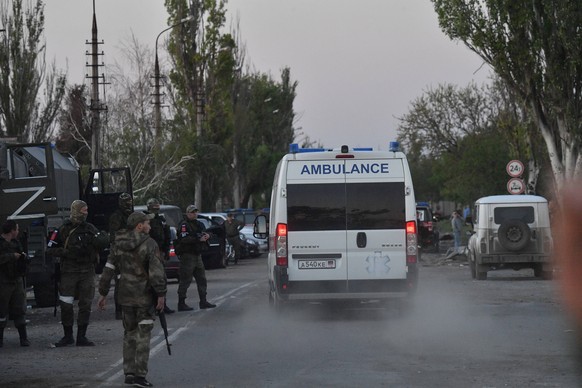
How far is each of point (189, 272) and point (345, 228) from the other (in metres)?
4.02

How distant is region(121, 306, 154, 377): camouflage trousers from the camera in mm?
12203

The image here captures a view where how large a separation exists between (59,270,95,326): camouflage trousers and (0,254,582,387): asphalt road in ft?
1.59

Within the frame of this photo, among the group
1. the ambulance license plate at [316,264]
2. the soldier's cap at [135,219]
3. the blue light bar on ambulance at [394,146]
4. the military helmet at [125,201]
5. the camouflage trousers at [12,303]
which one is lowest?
the camouflage trousers at [12,303]

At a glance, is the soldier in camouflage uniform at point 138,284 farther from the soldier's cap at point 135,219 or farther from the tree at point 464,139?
the tree at point 464,139

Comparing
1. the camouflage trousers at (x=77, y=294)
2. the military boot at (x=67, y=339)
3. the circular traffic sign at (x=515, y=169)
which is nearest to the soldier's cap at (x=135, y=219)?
the camouflage trousers at (x=77, y=294)

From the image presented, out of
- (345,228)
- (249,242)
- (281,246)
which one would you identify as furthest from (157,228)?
(249,242)

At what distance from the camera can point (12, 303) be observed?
17047 mm

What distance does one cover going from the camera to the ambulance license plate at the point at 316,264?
737 inches

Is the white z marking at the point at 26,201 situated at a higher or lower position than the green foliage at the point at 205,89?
lower

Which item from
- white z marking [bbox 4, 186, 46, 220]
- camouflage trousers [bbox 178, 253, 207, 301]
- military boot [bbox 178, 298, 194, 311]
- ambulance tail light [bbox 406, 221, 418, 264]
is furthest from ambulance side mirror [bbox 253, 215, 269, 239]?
ambulance tail light [bbox 406, 221, 418, 264]

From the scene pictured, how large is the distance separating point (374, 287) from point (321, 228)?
1.13 meters

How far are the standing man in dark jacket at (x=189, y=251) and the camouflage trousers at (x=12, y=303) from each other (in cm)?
491

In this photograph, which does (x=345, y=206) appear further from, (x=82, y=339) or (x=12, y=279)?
(x=12, y=279)

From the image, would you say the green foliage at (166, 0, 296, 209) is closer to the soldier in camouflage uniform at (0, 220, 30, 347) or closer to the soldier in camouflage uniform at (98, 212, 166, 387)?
the soldier in camouflage uniform at (0, 220, 30, 347)
